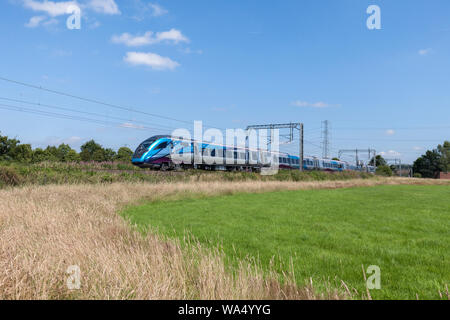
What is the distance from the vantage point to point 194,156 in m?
26.9

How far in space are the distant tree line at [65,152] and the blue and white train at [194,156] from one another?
66.7 feet

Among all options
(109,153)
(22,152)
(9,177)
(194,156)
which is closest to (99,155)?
(109,153)

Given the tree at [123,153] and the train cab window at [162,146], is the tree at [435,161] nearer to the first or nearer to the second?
the tree at [123,153]

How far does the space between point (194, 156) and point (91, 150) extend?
4162 centimetres

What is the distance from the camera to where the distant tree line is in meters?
42.1

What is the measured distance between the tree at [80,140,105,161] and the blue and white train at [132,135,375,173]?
33.9 m

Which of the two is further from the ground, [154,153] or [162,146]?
[162,146]

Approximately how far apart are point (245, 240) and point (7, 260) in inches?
166

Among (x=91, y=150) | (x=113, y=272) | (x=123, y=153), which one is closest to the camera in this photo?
(x=113, y=272)

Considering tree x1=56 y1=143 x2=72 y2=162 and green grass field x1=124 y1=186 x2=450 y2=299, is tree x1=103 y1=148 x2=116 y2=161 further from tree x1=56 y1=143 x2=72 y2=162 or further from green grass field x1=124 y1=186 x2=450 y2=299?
green grass field x1=124 y1=186 x2=450 y2=299

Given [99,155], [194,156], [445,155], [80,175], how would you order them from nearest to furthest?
[80,175]
[194,156]
[99,155]
[445,155]

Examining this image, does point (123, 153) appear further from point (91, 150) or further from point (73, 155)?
point (73, 155)
